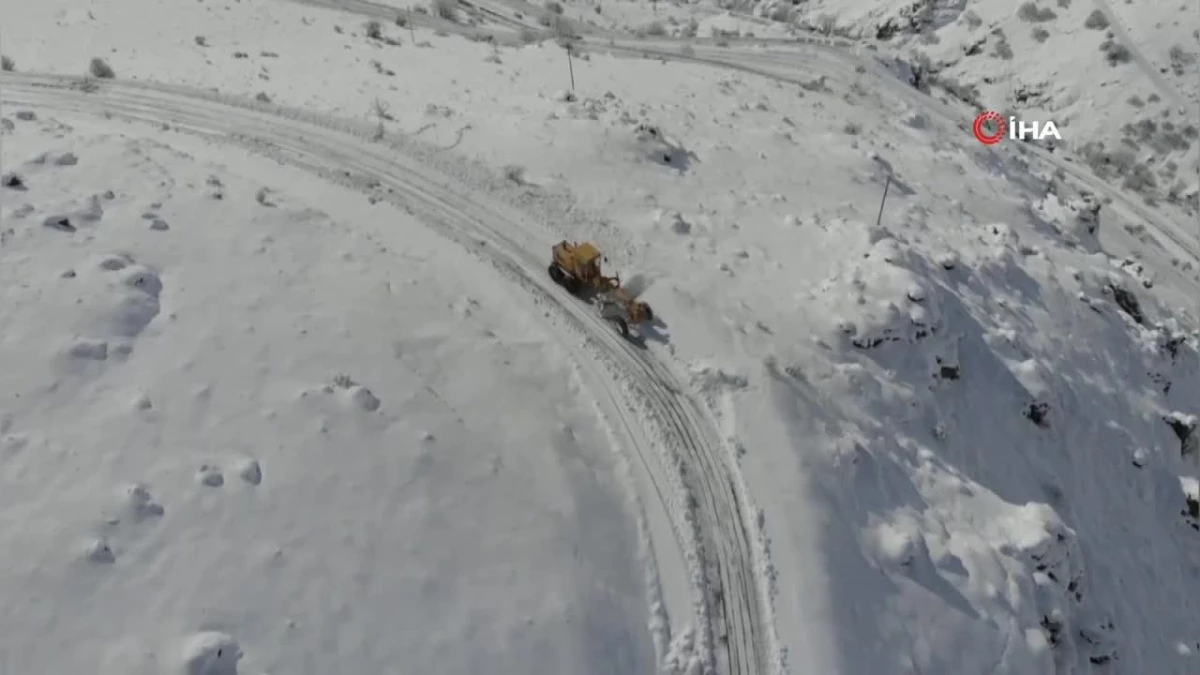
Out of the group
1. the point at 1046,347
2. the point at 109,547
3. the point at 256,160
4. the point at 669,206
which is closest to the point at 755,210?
the point at 669,206

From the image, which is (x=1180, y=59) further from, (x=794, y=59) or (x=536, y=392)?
(x=536, y=392)

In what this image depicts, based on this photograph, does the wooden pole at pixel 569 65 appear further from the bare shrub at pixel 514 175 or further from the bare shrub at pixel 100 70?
the bare shrub at pixel 100 70

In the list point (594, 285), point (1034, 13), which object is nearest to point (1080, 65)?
point (1034, 13)

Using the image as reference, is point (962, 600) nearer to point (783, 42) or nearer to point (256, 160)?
point (256, 160)

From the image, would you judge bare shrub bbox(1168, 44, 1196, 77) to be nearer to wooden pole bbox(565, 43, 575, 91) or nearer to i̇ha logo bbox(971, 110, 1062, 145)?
i̇ha logo bbox(971, 110, 1062, 145)

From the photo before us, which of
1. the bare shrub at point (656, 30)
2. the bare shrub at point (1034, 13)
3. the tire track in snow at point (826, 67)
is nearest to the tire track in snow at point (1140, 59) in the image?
the bare shrub at point (1034, 13)
